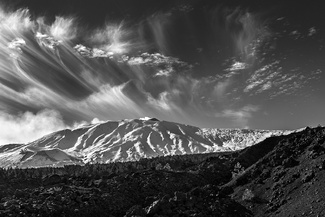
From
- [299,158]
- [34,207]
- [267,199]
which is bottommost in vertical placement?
[267,199]

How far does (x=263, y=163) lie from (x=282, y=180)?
1996 cm

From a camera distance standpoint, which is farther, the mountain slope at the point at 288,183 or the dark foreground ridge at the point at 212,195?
the dark foreground ridge at the point at 212,195

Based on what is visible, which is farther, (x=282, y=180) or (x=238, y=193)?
(x=238, y=193)

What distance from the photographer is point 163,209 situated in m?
54.2

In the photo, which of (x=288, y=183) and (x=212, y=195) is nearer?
(x=288, y=183)

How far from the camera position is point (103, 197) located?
7450cm

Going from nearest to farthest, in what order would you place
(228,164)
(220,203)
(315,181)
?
(315,181), (220,203), (228,164)

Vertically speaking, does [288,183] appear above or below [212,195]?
below

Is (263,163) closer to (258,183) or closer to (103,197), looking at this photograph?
(258,183)

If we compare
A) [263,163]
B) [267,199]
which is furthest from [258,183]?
[263,163]

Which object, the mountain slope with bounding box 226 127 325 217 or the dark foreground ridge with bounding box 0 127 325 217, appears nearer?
the mountain slope with bounding box 226 127 325 217

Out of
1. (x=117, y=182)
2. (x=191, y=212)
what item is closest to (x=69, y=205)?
(x=117, y=182)

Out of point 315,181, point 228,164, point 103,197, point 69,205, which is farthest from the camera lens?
point 228,164

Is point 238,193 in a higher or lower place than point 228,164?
lower
